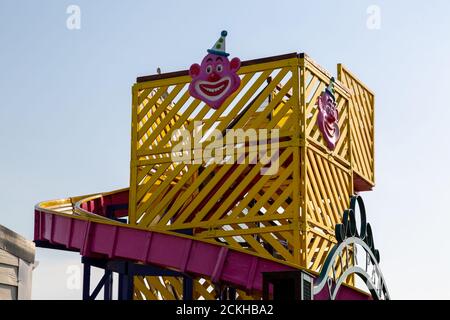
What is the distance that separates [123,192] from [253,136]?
21.5 feet

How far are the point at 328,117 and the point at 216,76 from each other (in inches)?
144

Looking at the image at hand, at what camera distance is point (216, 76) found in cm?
3347

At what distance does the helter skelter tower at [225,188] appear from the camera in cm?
3070

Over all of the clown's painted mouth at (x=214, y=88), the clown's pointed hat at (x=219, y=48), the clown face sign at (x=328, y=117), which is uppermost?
the clown's pointed hat at (x=219, y=48)

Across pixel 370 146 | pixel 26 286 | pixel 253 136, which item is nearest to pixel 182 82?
pixel 253 136

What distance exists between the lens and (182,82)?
34.6 meters

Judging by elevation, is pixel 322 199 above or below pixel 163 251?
above

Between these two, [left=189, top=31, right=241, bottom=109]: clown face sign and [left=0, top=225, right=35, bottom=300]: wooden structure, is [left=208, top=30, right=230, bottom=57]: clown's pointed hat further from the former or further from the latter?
[left=0, top=225, right=35, bottom=300]: wooden structure

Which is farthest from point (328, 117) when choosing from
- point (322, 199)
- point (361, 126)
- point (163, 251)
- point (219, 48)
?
point (163, 251)

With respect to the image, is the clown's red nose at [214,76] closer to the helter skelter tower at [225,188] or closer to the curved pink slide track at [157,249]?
the helter skelter tower at [225,188]

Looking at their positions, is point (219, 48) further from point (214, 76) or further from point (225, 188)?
point (225, 188)

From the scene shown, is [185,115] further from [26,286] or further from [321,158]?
[26,286]

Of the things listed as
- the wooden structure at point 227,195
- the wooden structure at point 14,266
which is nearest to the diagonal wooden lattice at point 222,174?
the wooden structure at point 227,195

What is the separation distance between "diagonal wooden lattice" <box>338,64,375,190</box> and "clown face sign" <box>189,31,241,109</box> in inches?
219
